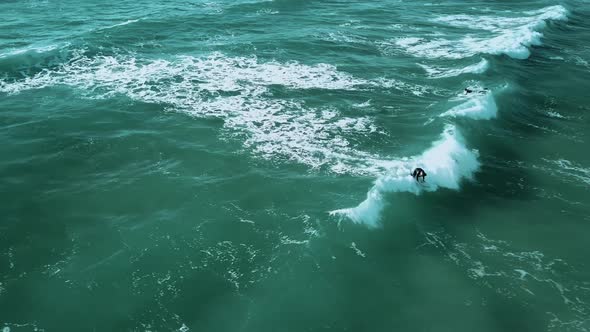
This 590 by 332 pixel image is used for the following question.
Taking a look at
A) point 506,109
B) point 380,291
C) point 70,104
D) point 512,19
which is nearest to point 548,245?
point 380,291

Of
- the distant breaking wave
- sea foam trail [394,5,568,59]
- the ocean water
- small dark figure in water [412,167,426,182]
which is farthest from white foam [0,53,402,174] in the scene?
sea foam trail [394,5,568,59]

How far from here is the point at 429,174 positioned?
31.5 m

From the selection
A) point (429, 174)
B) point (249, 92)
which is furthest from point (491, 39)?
point (429, 174)

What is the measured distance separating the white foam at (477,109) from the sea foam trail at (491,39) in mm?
12677

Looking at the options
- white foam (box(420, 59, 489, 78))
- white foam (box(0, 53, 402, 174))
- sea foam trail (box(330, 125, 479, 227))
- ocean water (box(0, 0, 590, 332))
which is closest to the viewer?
ocean water (box(0, 0, 590, 332))

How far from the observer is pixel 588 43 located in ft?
192

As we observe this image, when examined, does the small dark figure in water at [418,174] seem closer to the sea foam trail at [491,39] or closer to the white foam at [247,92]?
the white foam at [247,92]

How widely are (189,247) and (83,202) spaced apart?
26.8ft

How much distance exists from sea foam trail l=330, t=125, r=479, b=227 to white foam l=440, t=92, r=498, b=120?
13.8 ft

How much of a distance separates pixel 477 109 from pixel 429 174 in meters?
11.4

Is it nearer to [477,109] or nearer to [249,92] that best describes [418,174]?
[477,109]

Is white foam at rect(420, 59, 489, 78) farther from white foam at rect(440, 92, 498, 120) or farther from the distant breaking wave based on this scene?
white foam at rect(440, 92, 498, 120)

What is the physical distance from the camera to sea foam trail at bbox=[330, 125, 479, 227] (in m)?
28.0

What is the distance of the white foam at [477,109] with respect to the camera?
39000mm
